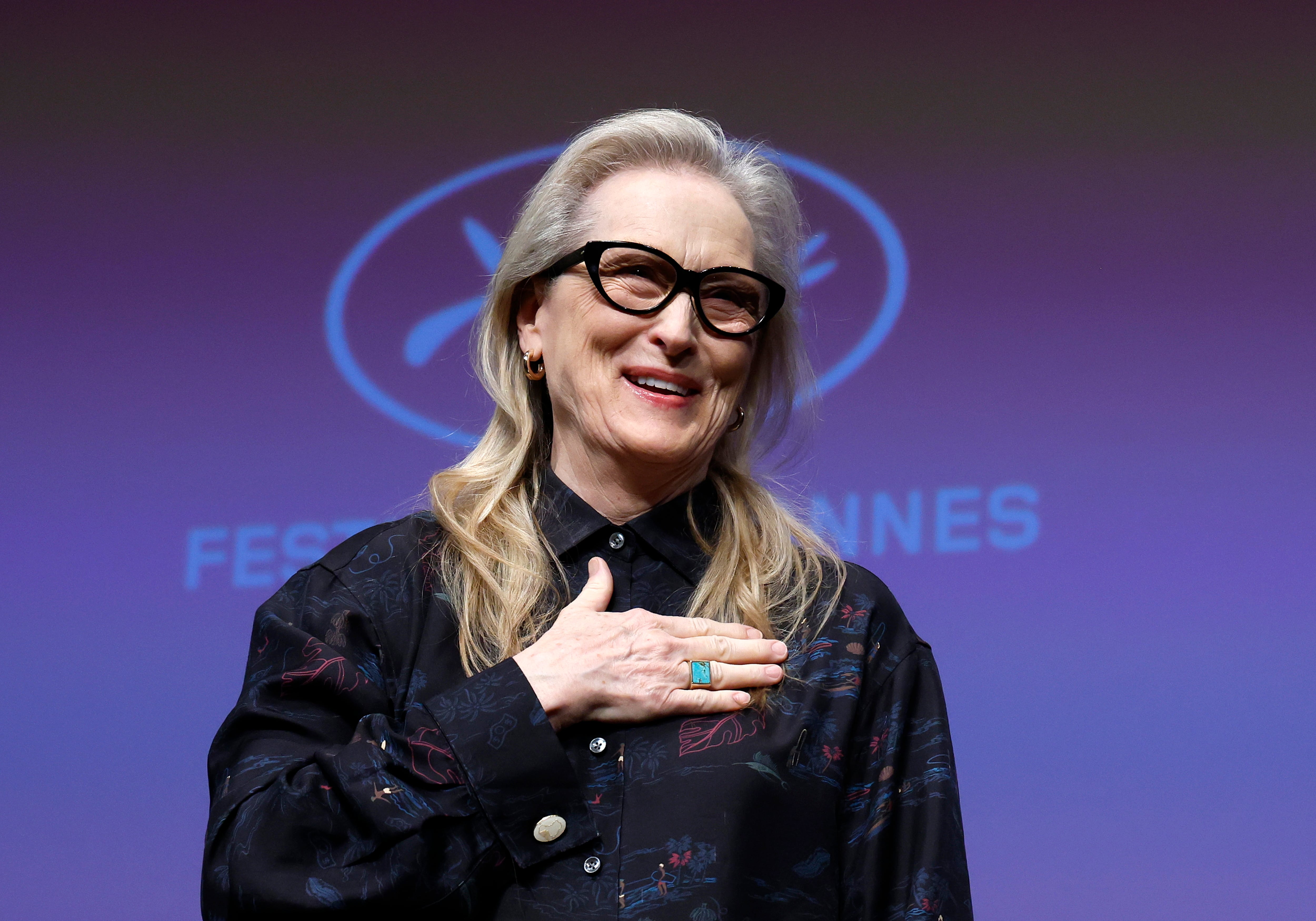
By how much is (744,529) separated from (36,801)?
2.00 meters

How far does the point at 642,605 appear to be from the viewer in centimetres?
141

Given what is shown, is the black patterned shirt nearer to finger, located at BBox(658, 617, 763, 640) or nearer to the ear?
finger, located at BBox(658, 617, 763, 640)

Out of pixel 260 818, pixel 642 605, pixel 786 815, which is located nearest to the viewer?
pixel 260 818

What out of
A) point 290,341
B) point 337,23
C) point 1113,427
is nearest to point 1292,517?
point 1113,427

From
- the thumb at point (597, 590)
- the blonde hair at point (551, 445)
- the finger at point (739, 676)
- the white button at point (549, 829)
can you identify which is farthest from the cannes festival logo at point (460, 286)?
the white button at point (549, 829)

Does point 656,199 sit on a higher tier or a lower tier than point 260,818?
higher

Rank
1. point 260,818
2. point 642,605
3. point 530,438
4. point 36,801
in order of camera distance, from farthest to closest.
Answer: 1. point 36,801
2. point 530,438
3. point 642,605
4. point 260,818

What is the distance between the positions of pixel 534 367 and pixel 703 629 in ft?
1.34

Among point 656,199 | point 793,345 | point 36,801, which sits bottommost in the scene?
point 36,801

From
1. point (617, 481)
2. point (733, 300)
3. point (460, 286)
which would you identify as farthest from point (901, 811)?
point (460, 286)

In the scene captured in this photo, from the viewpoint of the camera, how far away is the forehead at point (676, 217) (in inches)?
55.5

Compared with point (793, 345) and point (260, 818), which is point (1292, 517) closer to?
point (793, 345)

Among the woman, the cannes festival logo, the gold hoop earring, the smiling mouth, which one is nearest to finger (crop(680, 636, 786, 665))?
the woman

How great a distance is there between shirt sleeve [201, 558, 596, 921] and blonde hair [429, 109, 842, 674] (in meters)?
0.14
